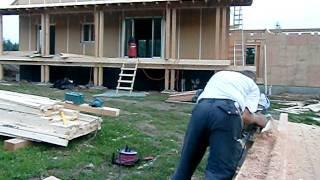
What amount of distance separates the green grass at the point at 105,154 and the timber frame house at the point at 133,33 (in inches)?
277

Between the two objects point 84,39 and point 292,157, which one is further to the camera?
point 84,39

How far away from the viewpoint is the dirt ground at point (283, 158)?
134 inches

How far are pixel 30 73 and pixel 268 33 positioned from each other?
10914mm

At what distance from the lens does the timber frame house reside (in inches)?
584

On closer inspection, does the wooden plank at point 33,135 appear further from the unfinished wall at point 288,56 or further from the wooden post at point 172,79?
the unfinished wall at point 288,56

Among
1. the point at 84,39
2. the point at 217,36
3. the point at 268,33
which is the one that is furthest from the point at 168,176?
the point at 268,33

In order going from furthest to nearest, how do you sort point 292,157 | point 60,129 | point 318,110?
1. point 318,110
2. point 60,129
3. point 292,157

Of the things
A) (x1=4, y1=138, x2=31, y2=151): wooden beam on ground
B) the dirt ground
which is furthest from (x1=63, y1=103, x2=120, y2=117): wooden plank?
the dirt ground

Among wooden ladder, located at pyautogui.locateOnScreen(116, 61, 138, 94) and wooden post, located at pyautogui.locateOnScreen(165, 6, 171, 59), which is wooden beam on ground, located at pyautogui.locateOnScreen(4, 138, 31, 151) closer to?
wooden ladder, located at pyautogui.locateOnScreen(116, 61, 138, 94)

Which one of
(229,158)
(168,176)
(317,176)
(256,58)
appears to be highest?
(256,58)

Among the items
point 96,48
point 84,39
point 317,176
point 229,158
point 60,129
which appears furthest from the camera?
point 84,39

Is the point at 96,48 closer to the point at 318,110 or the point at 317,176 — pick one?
the point at 318,110

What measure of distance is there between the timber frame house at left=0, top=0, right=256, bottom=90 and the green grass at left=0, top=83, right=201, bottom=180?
702 centimetres

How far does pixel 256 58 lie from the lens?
19.2 meters
